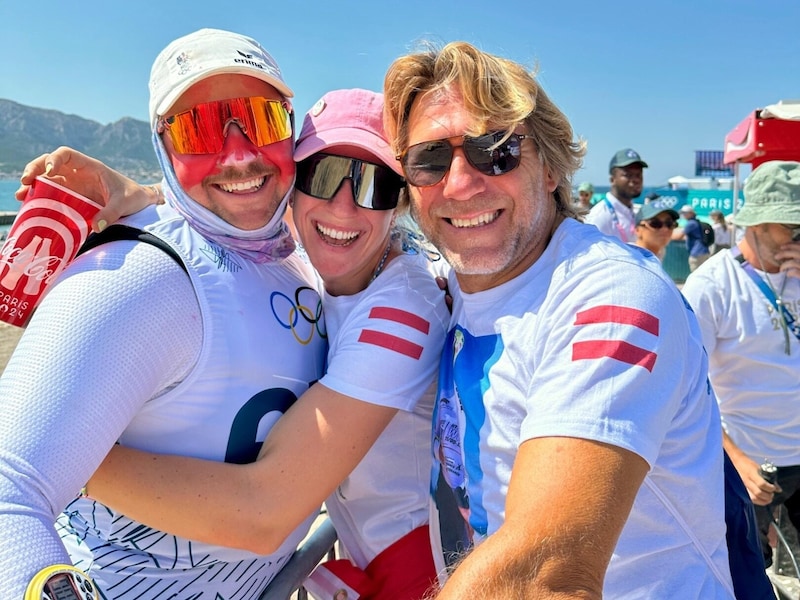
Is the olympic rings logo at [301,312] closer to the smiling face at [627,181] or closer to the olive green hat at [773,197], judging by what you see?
the olive green hat at [773,197]

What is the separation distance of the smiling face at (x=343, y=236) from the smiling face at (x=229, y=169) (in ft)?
0.69

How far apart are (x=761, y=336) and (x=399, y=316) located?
2.18 metres

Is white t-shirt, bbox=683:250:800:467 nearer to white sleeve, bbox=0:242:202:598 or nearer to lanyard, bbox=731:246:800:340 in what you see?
lanyard, bbox=731:246:800:340

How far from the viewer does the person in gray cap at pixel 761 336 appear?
303 cm

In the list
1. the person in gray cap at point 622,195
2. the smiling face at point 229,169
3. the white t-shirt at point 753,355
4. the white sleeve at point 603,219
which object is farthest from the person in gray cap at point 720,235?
the smiling face at point 229,169

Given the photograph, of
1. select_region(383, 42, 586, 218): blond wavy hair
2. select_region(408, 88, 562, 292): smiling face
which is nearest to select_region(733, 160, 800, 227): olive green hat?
select_region(383, 42, 586, 218): blond wavy hair

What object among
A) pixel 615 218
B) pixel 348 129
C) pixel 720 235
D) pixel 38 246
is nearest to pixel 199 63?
pixel 348 129

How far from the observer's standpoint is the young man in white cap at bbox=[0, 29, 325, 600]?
1.31 meters

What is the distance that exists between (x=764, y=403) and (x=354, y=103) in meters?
2.60

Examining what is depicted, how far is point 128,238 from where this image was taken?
5.34 feet

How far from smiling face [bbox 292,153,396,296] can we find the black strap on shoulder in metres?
0.61

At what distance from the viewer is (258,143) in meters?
1.96

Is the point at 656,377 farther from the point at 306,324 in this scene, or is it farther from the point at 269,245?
the point at 269,245

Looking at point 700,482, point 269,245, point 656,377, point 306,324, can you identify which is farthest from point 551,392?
point 269,245
